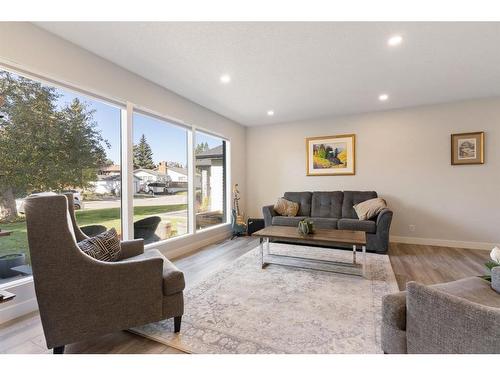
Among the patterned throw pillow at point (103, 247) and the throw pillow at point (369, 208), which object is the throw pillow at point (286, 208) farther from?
the patterned throw pillow at point (103, 247)

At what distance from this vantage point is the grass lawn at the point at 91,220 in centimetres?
208

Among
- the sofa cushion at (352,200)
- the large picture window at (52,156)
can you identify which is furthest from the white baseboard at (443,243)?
the large picture window at (52,156)

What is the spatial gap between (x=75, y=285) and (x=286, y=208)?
367 centimetres

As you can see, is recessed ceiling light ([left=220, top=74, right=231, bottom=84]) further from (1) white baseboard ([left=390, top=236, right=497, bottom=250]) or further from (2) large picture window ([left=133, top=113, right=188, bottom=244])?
(1) white baseboard ([left=390, top=236, right=497, bottom=250])

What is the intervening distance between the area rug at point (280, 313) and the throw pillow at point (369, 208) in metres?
1.10

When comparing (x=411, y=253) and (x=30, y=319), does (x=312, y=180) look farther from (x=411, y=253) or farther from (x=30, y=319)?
(x=30, y=319)

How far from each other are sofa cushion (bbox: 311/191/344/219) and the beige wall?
31 cm

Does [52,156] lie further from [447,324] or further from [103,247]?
[447,324]

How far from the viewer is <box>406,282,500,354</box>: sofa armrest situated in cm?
87

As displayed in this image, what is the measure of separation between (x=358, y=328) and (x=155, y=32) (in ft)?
10.0

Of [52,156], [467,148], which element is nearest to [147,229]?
[52,156]

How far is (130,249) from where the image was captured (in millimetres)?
2176

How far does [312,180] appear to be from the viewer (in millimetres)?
5039

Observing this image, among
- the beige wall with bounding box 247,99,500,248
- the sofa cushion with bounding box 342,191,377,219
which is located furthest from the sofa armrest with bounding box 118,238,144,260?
the beige wall with bounding box 247,99,500,248
